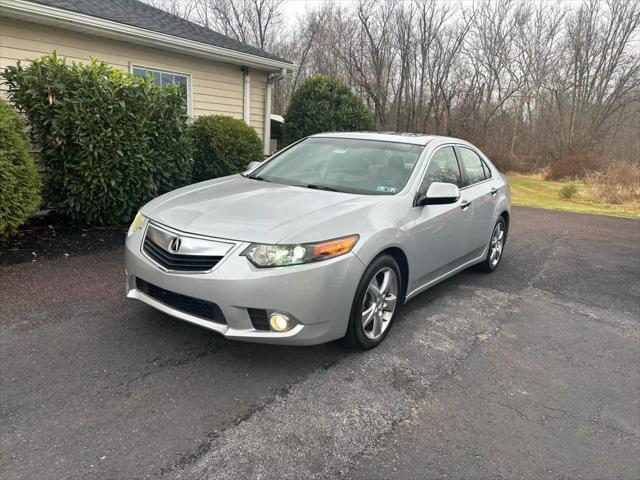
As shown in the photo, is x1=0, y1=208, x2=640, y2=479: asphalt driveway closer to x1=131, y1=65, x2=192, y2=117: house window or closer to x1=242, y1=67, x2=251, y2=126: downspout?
x1=131, y1=65, x2=192, y2=117: house window

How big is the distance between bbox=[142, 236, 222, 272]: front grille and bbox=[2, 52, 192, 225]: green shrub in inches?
126

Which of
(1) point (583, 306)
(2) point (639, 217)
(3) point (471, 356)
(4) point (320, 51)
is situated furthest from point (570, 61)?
(3) point (471, 356)

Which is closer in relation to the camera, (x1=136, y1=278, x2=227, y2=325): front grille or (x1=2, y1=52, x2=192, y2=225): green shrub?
(x1=136, y1=278, x2=227, y2=325): front grille

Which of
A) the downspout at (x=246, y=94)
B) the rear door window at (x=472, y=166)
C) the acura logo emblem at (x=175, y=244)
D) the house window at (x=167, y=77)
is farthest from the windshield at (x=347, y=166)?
the downspout at (x=246, y=94)

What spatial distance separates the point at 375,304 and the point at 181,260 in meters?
1.43

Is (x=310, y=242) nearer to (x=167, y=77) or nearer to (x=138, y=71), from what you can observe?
(x=138, y=71)

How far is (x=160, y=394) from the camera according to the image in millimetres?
2830

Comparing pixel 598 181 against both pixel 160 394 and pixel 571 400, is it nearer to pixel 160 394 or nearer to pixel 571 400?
pixel 571 400

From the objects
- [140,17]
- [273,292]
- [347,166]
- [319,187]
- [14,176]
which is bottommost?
[273,292]

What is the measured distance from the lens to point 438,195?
381 cm

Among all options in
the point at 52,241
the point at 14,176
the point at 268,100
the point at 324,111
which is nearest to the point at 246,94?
the point at 268,100

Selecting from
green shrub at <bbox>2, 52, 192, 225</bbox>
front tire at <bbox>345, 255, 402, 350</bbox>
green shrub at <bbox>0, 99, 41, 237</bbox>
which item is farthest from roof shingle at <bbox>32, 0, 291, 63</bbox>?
front tire at <bbox>345, 255, 402, 350</bbox>

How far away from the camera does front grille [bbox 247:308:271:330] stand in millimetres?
2915

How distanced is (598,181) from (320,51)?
754 inches
